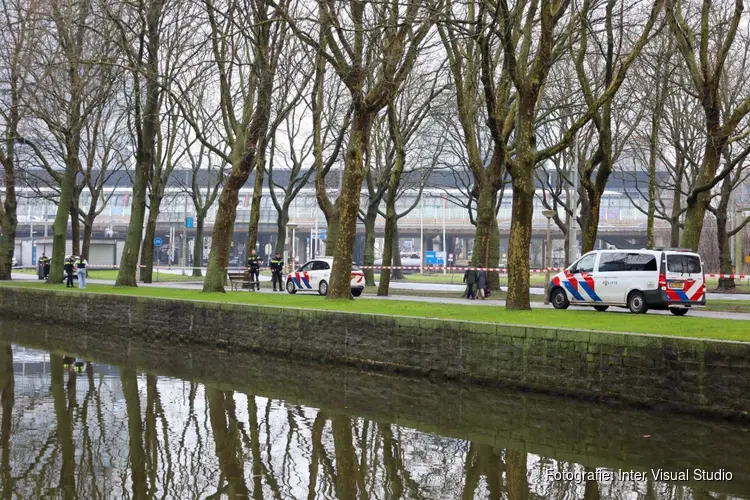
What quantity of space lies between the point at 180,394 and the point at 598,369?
587 cm

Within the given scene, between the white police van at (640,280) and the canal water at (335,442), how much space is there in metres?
8.22

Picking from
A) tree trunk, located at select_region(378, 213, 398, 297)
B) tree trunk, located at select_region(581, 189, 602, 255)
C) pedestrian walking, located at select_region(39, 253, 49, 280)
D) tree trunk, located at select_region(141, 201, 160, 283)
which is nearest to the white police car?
tree trunk, located at select_region(378, 213, 398, 297)

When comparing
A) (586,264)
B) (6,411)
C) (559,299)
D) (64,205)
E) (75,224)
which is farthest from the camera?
(75,224)

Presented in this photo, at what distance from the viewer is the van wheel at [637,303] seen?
22531 millimetres

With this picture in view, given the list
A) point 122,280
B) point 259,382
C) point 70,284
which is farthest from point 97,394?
point 70,284

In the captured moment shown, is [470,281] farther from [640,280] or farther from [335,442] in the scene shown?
[335,442]

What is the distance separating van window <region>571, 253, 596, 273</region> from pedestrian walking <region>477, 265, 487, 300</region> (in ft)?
21.6

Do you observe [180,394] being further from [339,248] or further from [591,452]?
[339,248]

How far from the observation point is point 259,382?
15.9 meters

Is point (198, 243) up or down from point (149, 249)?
up

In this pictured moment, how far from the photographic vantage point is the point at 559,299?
24.5 m

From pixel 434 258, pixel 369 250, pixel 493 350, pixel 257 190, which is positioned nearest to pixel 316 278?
pixel 257 190

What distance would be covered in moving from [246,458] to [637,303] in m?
14.9

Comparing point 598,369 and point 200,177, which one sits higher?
point 200,177
